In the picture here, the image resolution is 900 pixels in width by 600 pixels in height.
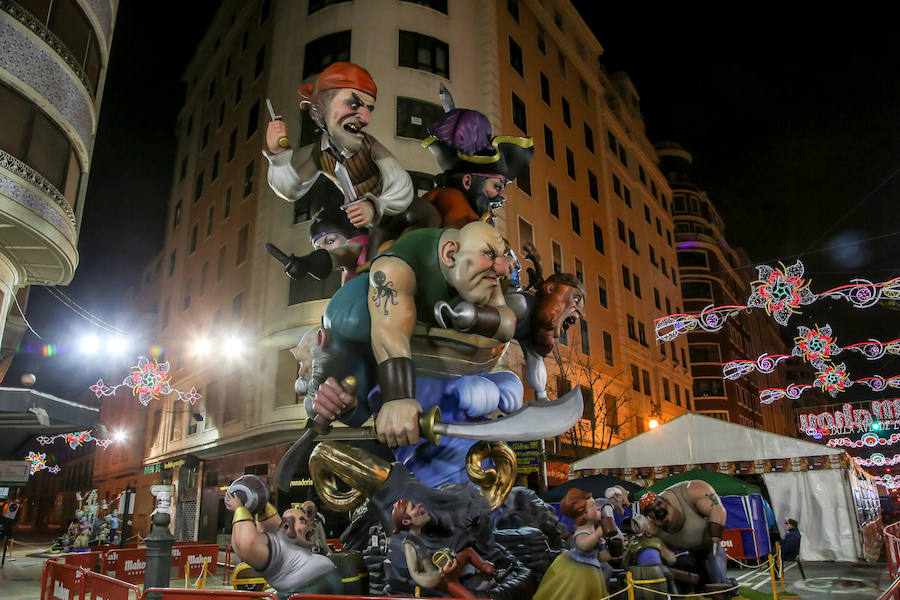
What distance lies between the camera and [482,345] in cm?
536

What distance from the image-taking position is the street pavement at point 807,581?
11.9m

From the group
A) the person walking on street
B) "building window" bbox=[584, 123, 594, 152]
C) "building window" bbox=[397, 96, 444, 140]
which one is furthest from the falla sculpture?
"building window" bbox=[584, 123, 594, 152]

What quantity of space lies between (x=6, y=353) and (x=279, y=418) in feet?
28.7

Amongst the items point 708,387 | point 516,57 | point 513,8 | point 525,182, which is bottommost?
point 708,387

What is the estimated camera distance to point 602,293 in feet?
104

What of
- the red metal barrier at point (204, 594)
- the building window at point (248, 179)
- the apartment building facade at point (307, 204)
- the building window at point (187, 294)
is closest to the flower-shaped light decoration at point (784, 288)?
the apartment building facade at point (307, 204)

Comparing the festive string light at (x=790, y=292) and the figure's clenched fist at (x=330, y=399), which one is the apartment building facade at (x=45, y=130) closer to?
the figure's clenched fist at (x=330, y=399)

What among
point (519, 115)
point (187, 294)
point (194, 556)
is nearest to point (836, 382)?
point (519, 115)

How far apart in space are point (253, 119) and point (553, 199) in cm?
1261

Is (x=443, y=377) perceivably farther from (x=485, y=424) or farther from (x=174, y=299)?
(x=174, y=299)

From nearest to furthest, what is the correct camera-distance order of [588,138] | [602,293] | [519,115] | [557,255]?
[519,115], [557,255], [602,293], [588,138]

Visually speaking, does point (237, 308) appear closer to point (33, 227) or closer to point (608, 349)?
point (33, 227)

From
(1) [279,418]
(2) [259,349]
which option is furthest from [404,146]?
(1) [279,418]

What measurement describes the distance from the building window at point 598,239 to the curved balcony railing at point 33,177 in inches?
905
